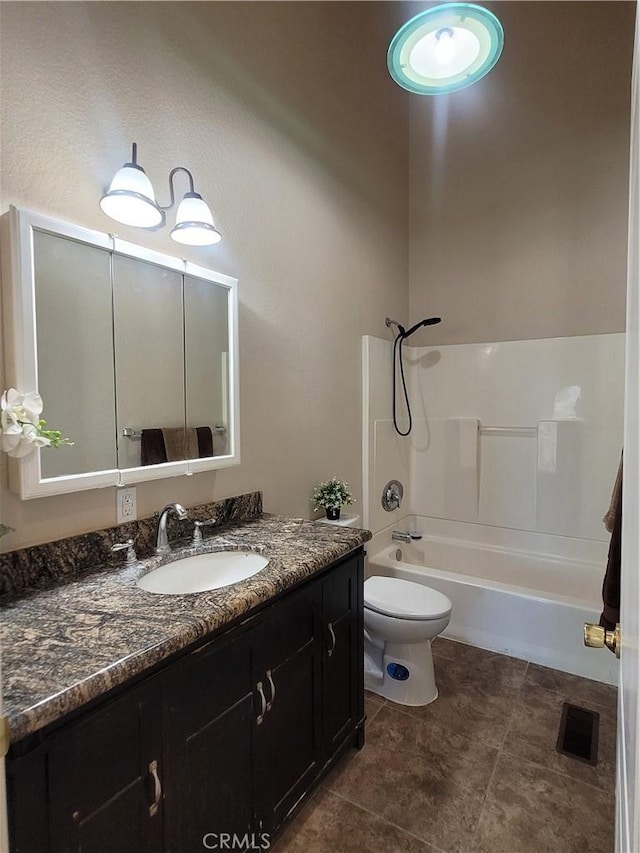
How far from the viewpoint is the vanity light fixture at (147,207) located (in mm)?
1253

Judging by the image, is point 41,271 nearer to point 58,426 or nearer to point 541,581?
point 58,426

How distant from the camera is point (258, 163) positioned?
1.91m

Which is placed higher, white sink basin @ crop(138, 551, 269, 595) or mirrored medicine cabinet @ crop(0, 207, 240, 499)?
mirrored medicine cabinet @ crop(0, 207, 240, 499)

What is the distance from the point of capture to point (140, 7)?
1.42 meters

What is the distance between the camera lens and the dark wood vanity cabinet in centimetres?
76

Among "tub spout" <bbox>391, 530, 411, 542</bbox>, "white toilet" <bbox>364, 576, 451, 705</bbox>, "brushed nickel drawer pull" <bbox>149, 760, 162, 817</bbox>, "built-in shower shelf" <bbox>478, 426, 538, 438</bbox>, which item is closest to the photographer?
"brushed nickel drawer pull" <bbox>149, 760, 162, 817</bbox>

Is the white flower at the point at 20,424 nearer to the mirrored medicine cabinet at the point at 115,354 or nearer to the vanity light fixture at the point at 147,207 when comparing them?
the mirrored medicine cabinet at the point at 115,354

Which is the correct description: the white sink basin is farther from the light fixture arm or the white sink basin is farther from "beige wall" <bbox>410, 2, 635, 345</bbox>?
"beige wall" <bbox>410, 2, 635, 345</bbox>

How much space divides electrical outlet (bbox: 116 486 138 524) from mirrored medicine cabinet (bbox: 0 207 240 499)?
0.06 meters

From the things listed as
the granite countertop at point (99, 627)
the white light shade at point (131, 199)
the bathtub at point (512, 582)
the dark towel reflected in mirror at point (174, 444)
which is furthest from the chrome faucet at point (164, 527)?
the bathtub at point (512, 582)

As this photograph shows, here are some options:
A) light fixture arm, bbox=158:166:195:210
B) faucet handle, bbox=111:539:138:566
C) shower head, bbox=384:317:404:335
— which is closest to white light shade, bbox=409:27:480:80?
light fixture arm, bbox=158:166:195:210

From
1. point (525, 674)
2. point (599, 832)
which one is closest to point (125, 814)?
point (599, 832)

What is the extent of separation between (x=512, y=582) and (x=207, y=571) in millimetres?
2283

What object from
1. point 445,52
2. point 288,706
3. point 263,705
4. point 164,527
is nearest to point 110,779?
point 263,705
